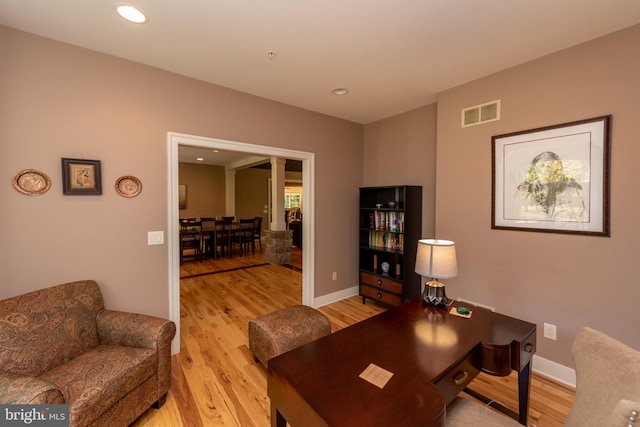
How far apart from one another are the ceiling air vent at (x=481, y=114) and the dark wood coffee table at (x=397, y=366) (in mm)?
1807

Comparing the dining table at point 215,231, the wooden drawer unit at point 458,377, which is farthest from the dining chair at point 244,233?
the wooden drawer unit at point 458,377

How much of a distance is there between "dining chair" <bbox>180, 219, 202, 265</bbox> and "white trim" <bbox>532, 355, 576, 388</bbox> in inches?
237

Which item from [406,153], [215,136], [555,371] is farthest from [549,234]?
[215,136]

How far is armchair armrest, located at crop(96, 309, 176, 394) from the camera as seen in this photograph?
1804 mm

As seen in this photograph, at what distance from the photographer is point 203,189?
8.34m

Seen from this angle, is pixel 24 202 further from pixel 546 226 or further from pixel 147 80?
pixel 546 226

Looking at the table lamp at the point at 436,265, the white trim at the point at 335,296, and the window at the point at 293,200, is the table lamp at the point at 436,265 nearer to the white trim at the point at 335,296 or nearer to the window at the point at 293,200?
the white trim at the point at 335,296

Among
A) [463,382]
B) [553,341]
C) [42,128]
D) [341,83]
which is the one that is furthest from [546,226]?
[42,128]

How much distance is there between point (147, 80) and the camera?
2.34m

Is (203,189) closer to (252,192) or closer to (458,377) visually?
(252,192)

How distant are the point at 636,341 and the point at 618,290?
34 cm

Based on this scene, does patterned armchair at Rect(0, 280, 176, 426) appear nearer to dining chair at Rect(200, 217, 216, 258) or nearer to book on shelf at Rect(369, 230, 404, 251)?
book on shelf at Rect(369, 230, 404, 251)

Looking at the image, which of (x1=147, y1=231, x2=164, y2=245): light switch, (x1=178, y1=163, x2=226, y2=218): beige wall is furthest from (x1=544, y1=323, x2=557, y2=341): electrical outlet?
(x1=178, y1=163, x2=226, y2=218): beige wall

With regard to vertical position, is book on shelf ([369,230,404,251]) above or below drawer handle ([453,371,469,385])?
above
